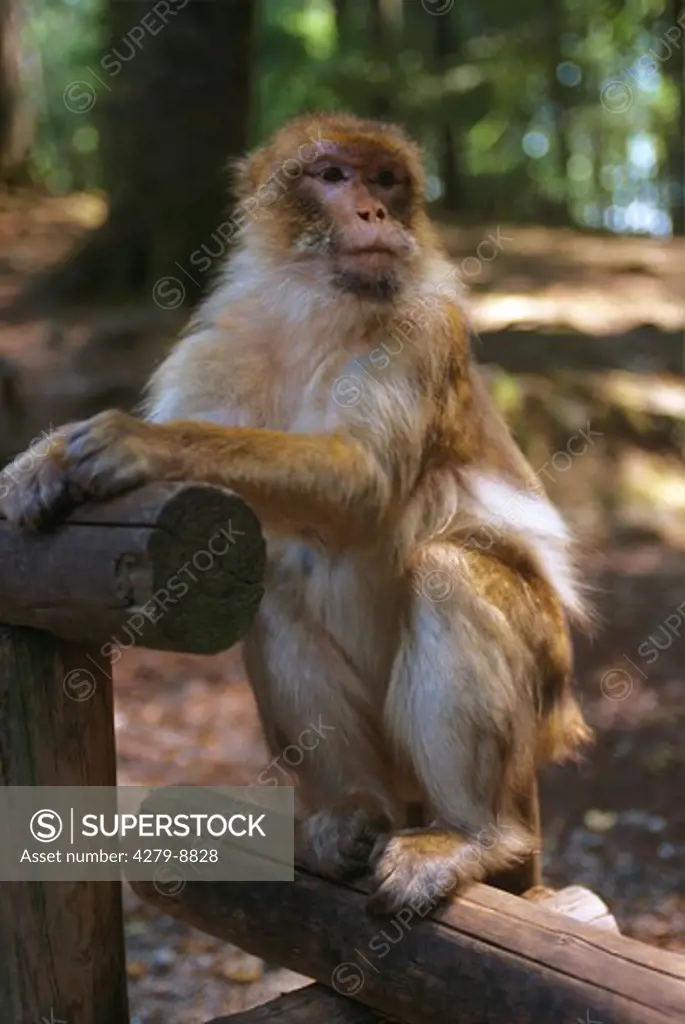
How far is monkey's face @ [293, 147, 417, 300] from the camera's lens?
→ 3705mm

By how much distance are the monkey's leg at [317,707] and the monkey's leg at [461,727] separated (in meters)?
0.23

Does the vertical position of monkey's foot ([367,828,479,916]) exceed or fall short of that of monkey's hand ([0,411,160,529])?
it falls short

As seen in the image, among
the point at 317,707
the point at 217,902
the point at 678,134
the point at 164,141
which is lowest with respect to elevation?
the point at 217,902

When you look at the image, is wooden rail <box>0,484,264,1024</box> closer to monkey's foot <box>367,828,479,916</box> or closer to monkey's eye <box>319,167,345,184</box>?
monkey's foot <box>367,828,479,916</box>

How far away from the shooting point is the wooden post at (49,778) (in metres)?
2.92

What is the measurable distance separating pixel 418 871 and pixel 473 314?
310 inches

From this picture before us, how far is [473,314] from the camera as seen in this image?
10.7 meters

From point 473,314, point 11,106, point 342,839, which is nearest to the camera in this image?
point 342,839

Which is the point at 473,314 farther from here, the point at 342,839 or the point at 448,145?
the point at 448,145

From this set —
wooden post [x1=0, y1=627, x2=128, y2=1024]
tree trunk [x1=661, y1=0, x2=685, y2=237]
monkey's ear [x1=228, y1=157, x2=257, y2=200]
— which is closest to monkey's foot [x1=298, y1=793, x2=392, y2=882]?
wooden post [x1=0, y1=627, x2=128, y2=1024]

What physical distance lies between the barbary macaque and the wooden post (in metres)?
0.64

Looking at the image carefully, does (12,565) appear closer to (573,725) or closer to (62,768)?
(62,768)

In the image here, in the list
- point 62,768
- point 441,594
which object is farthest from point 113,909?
point 441,594

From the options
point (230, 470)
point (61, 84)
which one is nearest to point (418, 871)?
point (230, 470)
